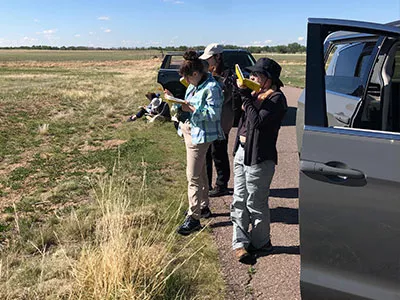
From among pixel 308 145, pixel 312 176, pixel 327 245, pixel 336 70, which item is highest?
pixel 336 70

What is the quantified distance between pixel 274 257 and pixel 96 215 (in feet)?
6.84

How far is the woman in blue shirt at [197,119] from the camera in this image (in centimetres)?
371

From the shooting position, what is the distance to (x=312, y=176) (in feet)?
7.24

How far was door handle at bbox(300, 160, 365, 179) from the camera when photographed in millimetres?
2091

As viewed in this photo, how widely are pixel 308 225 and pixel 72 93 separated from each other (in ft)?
63.8

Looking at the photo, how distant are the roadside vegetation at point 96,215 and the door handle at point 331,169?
125 centimetres

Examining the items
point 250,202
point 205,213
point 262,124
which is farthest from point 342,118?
point 205,213

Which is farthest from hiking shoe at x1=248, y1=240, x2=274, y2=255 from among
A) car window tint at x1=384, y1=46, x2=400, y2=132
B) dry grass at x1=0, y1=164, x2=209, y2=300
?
car window tint at x1=384, y1=46, x2=400, y2=132

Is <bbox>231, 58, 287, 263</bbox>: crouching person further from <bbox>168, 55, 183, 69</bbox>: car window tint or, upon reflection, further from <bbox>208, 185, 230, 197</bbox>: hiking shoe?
<bbox>168, 55, 183, 69</bbox>: car window tint

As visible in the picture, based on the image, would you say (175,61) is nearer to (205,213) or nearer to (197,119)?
(205,213)

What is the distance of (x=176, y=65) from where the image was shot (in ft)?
38.8

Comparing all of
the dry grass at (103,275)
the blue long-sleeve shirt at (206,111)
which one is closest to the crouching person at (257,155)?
the blue long-sleeve shirt at (206,111)

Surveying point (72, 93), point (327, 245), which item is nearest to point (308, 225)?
point (327, 245)

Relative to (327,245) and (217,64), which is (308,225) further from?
(217,64)
